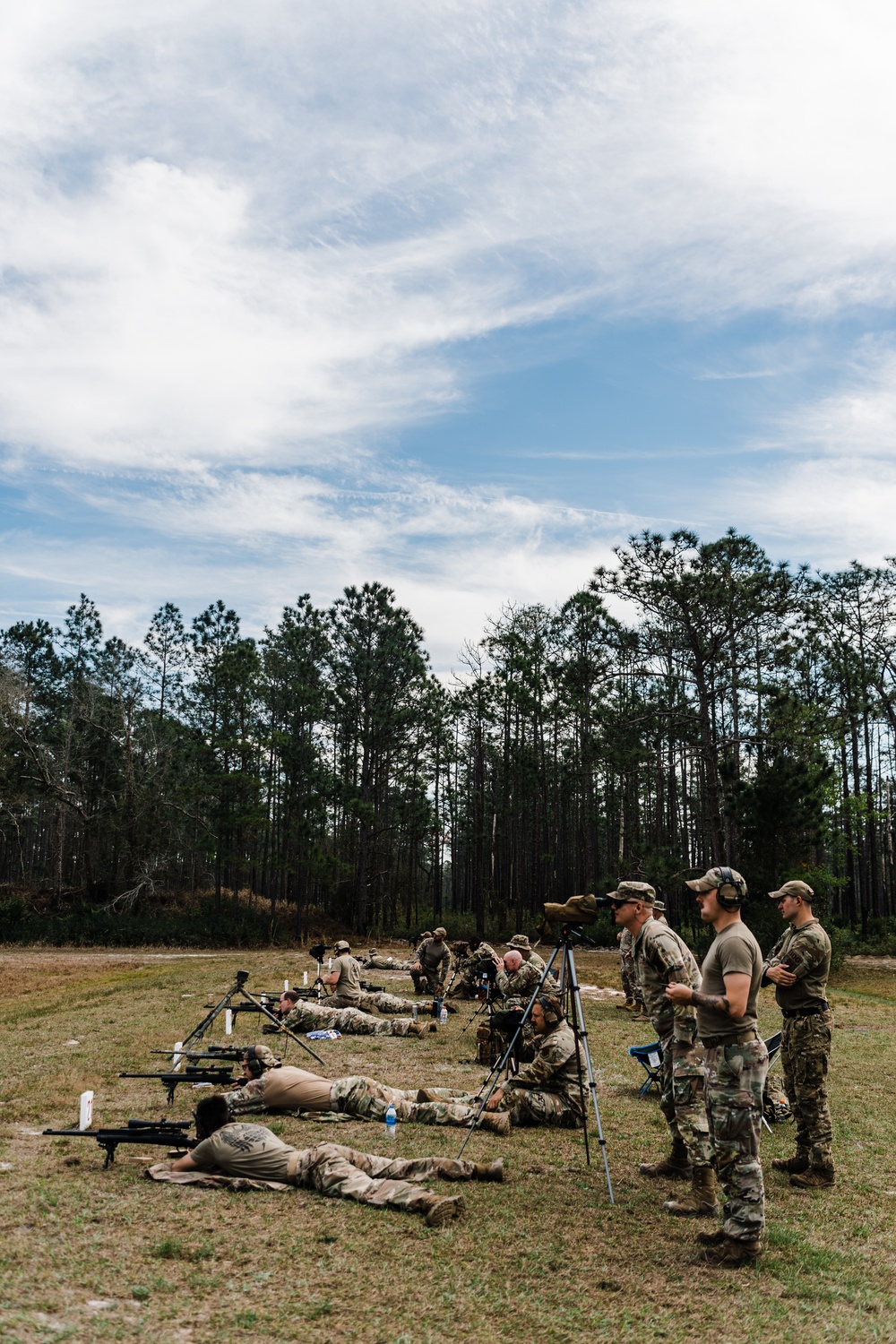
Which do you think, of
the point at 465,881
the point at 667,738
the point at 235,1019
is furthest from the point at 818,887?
the point at 465,881

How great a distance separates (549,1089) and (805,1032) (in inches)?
97.9

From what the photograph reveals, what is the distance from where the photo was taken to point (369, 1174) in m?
6.48

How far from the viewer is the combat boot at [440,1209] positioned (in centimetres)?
574

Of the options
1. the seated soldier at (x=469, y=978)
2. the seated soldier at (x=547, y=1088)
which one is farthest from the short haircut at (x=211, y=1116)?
the seated soldier at (x=469, y=978)

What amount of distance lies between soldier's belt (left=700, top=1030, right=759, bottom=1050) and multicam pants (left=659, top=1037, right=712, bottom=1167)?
3.50ft

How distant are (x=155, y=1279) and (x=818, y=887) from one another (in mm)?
24509

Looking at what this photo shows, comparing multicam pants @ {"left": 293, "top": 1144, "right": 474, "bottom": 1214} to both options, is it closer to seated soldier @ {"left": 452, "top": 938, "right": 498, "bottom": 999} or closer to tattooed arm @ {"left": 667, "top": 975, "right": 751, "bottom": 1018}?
tattooed arm @ {"left": 667, "top": 975, "right": 751, "bottom": 1018}

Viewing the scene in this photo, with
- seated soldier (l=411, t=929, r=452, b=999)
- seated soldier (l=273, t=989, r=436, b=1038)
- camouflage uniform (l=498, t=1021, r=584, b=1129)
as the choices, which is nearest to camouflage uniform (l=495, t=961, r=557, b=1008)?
seated soldier (l=273, t=989, r=436, b=1038)

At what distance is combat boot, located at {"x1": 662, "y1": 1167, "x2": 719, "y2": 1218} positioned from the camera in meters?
6.02

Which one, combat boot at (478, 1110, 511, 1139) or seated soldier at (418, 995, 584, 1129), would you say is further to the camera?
seated soldier at (418, 995, 584, 1129)

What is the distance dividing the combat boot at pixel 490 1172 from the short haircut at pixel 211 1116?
6.16 ft

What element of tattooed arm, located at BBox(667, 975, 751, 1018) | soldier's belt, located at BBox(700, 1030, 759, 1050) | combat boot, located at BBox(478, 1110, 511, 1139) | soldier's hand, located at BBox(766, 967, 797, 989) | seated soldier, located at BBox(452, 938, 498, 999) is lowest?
seated soldier, located at BBox(452, 938, 498, 999)

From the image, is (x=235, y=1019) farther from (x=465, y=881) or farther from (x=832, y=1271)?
(x=465, y=881)

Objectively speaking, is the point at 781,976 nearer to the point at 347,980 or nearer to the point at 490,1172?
the point at 490,1172
